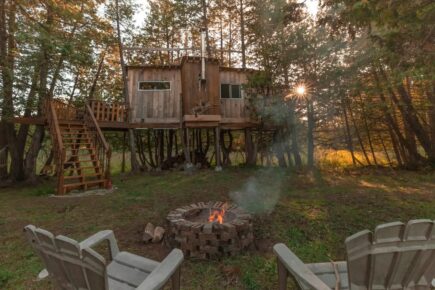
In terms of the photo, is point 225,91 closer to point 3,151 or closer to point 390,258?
point 3,151

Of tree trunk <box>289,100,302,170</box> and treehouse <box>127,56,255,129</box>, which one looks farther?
treehouse <box>127,56,255,129</box>

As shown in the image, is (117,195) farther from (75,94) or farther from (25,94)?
(75,94)

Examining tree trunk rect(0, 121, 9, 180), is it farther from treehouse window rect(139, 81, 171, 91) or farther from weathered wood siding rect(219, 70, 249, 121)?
weathered wood siding rect(219, 70, 249, 121)

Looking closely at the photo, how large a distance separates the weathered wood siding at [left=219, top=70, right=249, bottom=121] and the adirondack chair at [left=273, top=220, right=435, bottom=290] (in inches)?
444

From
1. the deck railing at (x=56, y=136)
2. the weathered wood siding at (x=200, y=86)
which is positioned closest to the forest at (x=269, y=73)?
the deck railing at (x=56, y=136)

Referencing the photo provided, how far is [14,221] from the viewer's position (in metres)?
5.47

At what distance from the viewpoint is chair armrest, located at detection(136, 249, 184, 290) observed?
1.83 meters

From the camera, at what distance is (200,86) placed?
11930mm

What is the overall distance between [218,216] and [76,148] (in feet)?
22.4

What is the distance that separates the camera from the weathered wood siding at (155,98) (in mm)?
12461

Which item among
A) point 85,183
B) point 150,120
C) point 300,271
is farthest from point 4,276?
point 150,120

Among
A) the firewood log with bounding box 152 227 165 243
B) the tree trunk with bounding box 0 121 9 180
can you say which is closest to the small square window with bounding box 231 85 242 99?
the firewood log with bounding box 152 227 165 243

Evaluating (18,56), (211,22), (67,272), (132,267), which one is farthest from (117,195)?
(211,22)

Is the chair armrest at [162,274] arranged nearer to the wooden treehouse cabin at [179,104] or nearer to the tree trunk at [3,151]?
the wooden treehouse cabin at [179,104]
